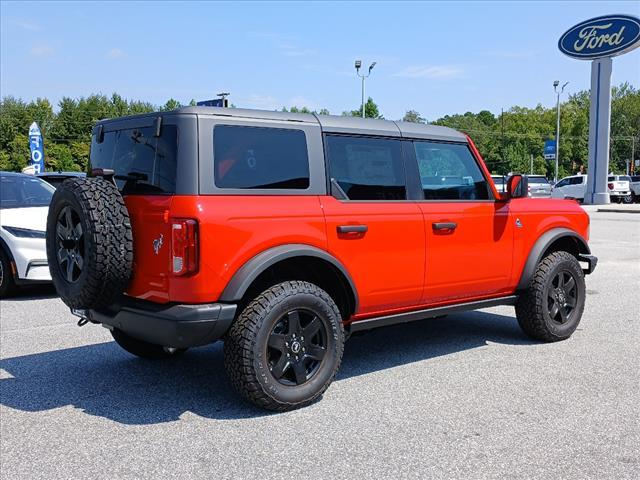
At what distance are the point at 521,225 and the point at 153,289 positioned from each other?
325cm

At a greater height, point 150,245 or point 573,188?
point 573,188

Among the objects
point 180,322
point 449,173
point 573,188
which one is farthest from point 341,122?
point 573,188

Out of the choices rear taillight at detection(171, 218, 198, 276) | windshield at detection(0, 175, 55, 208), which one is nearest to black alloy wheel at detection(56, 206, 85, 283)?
rear taillight at detection(171, 218, 198, 276)

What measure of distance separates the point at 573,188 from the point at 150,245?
38.6 m

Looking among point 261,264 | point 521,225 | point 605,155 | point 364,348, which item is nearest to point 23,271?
point 364,348

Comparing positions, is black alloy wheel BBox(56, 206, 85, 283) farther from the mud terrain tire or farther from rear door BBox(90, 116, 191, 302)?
the mud terrain tire

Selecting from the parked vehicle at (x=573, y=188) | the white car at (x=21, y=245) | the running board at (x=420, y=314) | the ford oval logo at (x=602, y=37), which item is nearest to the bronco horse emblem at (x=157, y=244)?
the running board at (x=420, y=314)

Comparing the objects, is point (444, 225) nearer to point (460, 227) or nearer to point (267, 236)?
point (460, 227)

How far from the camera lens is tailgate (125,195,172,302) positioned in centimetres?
378

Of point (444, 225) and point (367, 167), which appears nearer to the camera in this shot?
point (367, 167)

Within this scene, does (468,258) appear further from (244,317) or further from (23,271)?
(23,271)

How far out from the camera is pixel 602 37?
3397 cm

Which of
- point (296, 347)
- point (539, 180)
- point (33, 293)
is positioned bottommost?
point (33, 293)

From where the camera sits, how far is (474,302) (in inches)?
209
